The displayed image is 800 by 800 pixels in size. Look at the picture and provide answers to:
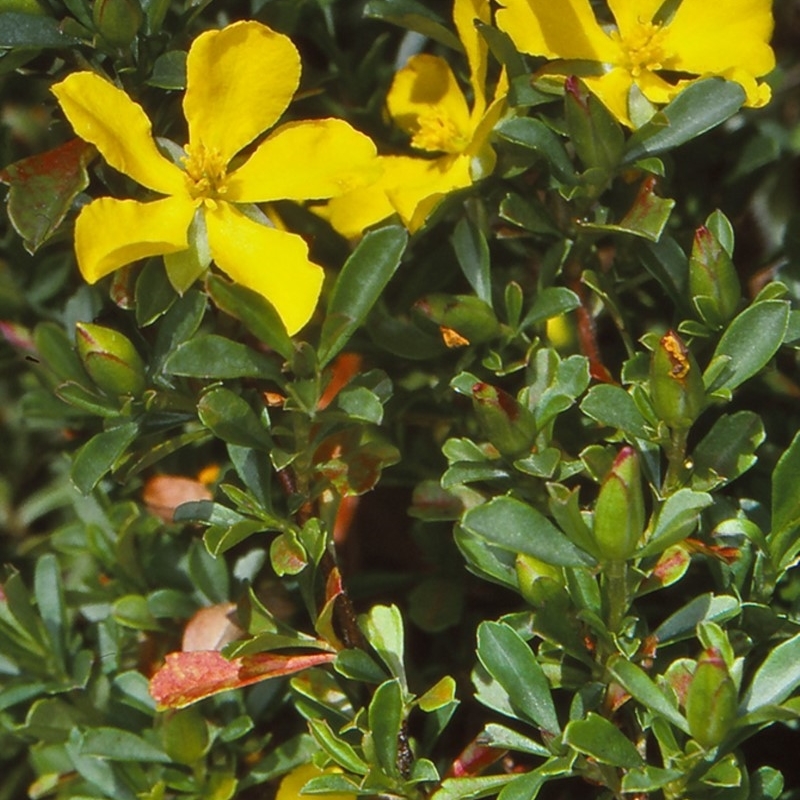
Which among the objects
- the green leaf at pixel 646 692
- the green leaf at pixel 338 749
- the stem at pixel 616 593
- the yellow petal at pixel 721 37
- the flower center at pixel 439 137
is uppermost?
A: the yellow petal at pixel 721 37

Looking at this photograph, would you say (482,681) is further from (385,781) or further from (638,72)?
(638,72)

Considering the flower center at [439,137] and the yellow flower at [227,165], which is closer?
the yellow flower at [227,165]

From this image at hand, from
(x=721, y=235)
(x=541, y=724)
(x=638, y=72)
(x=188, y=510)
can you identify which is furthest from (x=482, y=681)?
(x=638, y=72)

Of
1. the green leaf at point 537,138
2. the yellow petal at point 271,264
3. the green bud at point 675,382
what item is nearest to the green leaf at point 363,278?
the yellow petal at point 271,264

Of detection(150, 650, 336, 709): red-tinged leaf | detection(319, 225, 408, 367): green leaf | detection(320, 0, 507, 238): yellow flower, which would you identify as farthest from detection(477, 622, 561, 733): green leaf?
detection(320, 0, 507, 238): yellow flower

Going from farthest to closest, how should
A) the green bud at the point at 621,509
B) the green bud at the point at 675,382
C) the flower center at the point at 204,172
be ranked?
1. the flower center at the point at 204,172
2. the green bud at the point at 675,382
3. the green bud at the point at 621,509

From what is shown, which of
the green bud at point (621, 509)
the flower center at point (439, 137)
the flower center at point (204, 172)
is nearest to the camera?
the green bud at point (621, 509)

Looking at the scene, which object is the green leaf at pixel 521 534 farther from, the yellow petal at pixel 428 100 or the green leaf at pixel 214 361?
the yellow petal at pixel 428 100

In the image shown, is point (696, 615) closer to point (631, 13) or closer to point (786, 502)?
point (786, 502)
